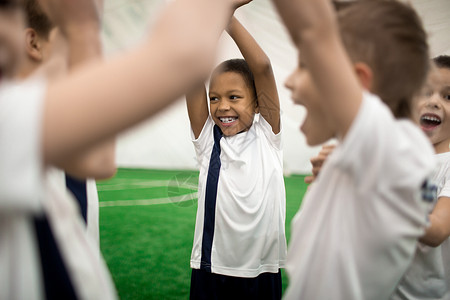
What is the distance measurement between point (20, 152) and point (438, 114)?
1408 millimetres

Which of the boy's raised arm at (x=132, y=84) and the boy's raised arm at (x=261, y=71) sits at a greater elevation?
the boy's raised arm at (x=261, y=71)

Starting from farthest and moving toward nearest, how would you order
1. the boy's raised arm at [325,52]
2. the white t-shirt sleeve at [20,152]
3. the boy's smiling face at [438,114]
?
1. the boy's smiling face at [438,114]
2. the boy's raised arm at [325,52]
3. the white t-shirt sleeve at [20,152]

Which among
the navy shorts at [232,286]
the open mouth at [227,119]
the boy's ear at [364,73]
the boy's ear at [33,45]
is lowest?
the navy shorts at [232,286]

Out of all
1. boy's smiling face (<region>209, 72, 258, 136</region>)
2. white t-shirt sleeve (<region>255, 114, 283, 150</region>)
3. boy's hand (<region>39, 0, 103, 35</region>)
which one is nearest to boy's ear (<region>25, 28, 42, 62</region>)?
boy's hand (<region>39, 0, 103, 35</region>)

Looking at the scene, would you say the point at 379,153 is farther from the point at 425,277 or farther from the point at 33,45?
the point at 33,45

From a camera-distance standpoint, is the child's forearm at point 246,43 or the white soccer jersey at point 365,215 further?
the child's forearm at point 246,43

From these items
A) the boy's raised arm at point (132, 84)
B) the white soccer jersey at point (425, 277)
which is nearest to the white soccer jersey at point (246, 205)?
the white soccer jersey at point (425, 277)

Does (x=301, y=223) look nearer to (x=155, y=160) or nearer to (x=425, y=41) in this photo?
(x=425, y=41)

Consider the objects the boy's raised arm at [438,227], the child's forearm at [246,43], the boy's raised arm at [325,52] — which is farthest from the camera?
the child's forearm at [246,43]

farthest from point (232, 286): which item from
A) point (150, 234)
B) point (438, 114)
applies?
point (150, 234)

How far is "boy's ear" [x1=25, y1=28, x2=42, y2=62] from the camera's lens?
3.11 feet

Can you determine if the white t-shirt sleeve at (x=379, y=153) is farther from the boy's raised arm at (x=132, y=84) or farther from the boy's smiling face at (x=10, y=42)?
the boy's smiling face at (x=10, y=42)

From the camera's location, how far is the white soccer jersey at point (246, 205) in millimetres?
1478

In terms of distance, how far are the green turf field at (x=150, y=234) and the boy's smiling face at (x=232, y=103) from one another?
17.3 inches
